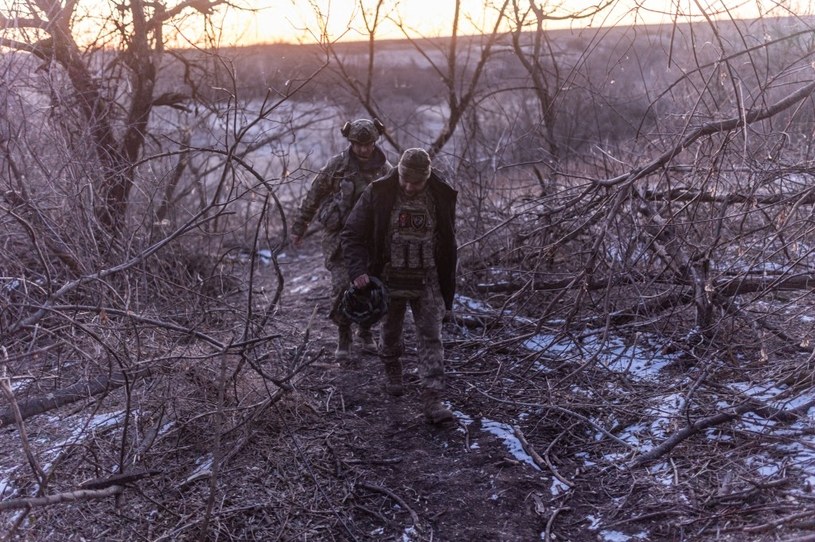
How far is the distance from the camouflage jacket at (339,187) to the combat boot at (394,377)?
4.02 feet

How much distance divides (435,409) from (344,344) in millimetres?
1484

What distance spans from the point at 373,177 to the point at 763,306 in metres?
3.28

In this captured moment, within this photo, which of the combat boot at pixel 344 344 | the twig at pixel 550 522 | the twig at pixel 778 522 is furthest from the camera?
the combat boot at pixel 344 344

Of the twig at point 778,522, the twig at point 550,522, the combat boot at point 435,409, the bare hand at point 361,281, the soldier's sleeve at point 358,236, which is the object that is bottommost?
the twig at point 550,522

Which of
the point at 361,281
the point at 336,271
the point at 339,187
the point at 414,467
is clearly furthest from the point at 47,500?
the point at 339,187

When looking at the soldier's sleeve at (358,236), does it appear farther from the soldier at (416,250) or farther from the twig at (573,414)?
the twig at (573,414)

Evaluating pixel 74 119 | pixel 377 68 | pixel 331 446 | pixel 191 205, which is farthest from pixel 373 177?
Answer: pixel 377 68

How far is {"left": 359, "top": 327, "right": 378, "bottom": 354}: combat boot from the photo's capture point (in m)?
6.36

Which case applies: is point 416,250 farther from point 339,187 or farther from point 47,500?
point 47,500

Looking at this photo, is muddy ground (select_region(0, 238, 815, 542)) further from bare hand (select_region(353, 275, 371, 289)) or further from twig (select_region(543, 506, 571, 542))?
bare hand (select_region(353, 275, 371, 289))

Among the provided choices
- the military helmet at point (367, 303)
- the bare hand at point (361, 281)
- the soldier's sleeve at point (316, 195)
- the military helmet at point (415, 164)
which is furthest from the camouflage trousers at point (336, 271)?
the military helmet at point (415, 164)

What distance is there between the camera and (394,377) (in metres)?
5.40

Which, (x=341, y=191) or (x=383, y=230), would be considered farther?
(x=341, y=191)

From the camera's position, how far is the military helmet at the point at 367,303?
4820mm
